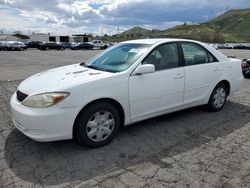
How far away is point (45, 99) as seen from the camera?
10.6 feet

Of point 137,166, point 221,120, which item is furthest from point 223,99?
point 137,166

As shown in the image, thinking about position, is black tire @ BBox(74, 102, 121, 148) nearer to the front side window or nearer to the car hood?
the car hood

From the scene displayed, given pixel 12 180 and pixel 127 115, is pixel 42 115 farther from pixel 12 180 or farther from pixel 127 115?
pixel 127 115

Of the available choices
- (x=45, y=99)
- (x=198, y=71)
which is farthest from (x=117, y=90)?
(x=198, y=71)

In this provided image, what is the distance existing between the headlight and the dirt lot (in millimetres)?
734

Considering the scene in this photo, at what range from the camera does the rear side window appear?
464 centimetres

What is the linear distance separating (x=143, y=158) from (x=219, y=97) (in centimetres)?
272

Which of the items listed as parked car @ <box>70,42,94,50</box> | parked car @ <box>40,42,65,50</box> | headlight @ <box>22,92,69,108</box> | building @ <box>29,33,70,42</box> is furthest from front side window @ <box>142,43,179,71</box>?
building @ <box>29,33,70,42</box>

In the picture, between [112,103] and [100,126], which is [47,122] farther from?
[112,103]

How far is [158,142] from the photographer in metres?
3.88

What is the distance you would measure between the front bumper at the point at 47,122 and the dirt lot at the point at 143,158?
13.5 inches

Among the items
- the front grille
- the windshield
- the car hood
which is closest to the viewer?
the car hood

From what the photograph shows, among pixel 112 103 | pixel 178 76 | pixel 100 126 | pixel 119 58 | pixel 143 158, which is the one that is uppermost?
pixel 119 58

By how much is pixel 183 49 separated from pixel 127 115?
5.73 feet
